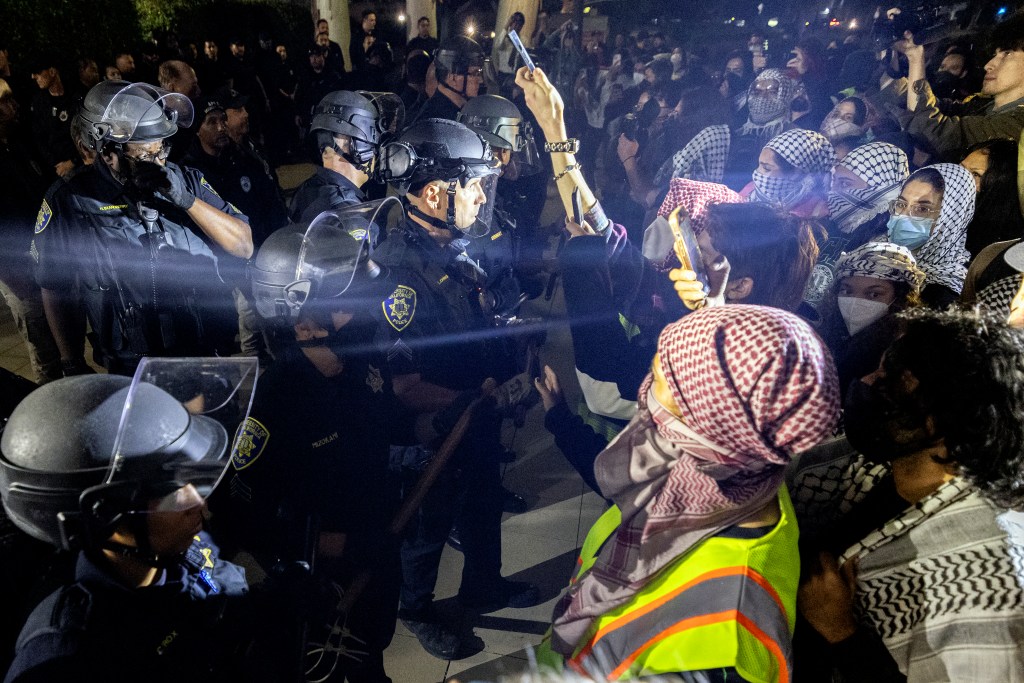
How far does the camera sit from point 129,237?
10.6 ft

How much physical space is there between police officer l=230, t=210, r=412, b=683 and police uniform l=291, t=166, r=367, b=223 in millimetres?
1022

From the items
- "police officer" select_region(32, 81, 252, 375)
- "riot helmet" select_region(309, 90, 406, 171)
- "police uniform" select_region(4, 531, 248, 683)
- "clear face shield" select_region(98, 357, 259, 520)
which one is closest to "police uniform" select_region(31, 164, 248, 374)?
"police officer" select_region(32, 81, 252, 375)

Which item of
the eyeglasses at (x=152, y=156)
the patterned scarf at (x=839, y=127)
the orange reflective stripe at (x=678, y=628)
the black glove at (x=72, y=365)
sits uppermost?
the eyeglasses at (x=152, y=156)

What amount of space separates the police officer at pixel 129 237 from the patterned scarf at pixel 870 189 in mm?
3969

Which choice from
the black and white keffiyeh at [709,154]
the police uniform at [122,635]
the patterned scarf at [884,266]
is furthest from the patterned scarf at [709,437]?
the black and white keffiyeh at [709,154]

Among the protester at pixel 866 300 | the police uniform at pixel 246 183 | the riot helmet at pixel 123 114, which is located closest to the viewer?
the protester at pixel 866 300

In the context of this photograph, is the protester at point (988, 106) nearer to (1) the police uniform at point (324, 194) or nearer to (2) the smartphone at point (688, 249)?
(2) the smartphone at point (688, 249)

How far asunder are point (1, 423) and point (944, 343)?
302 cm

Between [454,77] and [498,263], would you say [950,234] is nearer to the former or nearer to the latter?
[498,263]

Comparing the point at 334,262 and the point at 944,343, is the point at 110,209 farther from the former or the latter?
the point at 944,343

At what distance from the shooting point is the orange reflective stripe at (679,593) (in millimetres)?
1334

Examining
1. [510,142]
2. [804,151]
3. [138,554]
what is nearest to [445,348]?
[138,554]

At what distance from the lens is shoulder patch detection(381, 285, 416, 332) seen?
2615mm

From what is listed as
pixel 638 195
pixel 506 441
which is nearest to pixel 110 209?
pixel 506 441
